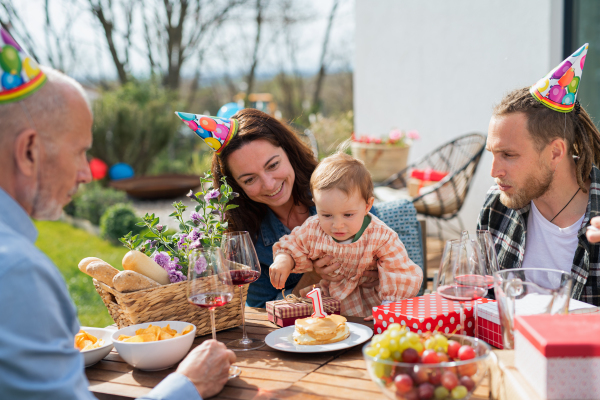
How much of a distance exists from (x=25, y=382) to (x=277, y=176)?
1610 millimetres

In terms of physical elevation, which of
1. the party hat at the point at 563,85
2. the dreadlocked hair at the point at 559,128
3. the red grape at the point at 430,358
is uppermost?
the party hat at the point at 563,85

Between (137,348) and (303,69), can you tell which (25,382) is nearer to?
(137,348)

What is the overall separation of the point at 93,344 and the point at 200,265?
0.49m

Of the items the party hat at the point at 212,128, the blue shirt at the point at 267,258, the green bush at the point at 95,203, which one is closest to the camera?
the party hat at the point at 212,128

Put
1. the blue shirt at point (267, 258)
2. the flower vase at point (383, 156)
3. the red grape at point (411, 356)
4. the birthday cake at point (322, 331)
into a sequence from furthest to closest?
the flower vase at point (383, 156)
the blue shirt at point (267, 258)
the birthday cake at point (322, 331)
the red grape at point (411, 356)

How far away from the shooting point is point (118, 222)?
7.30 metres

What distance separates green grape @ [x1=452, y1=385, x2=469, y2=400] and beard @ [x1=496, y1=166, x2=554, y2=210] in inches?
51.0

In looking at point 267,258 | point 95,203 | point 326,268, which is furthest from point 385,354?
point 95,203

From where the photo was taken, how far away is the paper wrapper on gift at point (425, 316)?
1.53 metres

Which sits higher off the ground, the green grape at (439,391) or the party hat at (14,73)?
the party hat at (14,73)

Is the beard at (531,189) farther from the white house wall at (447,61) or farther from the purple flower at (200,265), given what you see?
the white house wall at (447,61)

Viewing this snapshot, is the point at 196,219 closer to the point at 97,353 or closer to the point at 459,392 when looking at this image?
the point at 97,353

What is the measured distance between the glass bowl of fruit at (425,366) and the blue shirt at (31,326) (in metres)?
0.63

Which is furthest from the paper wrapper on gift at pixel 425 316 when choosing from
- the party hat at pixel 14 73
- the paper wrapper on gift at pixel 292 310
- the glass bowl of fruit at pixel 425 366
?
the party hat at pixel 14 73
